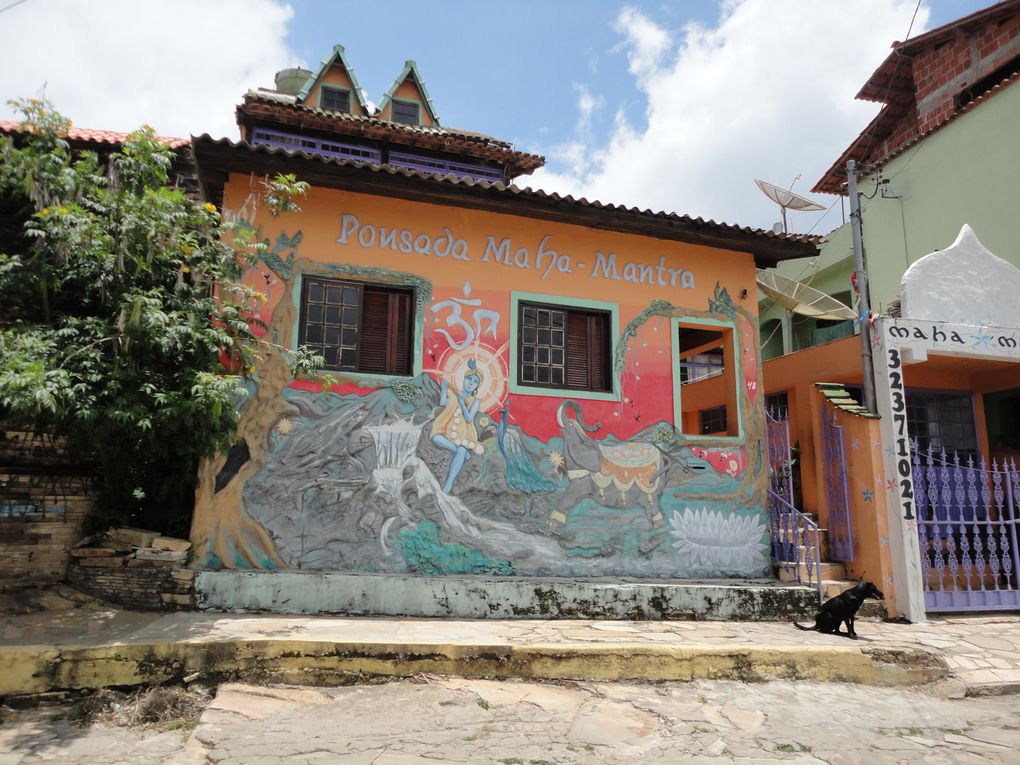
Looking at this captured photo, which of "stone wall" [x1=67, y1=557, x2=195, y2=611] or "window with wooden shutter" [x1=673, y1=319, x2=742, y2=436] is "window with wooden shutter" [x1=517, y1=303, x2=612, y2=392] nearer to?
"window with wooden shutter" [x1=673, y1=319, x2=742, y2=436]

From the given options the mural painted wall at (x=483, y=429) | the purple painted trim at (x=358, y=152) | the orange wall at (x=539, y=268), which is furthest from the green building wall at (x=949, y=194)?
the purple painted trim at (x=358, y=152)

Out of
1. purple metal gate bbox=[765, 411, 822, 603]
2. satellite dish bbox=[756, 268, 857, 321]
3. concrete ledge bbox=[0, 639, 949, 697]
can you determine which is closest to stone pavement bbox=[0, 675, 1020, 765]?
concrete ledge bbox=[0, 639, 949, 697]

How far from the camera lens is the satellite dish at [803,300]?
491 inches

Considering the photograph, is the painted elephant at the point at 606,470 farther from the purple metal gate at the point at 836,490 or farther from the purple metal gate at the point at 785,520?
the purple metal gate at the point at 836,490

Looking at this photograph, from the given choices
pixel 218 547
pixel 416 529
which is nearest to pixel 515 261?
pixel 416 529

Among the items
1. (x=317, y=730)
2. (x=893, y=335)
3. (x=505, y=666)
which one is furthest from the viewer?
(x=893, y=335)

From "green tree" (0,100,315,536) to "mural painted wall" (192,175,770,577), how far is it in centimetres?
67

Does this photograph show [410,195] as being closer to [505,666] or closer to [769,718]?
[505,666]

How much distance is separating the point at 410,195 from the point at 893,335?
6.36 meters

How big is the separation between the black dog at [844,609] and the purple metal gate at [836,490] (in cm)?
171

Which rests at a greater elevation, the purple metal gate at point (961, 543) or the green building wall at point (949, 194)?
the green building wall at point (949, 194)

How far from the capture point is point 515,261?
8.29 meters

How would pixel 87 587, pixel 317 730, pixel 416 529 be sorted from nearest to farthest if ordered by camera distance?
pixel 317 730 → pixel 87 587 → pixel 416 529

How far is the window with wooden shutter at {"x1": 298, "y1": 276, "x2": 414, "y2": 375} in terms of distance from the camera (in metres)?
7.54
